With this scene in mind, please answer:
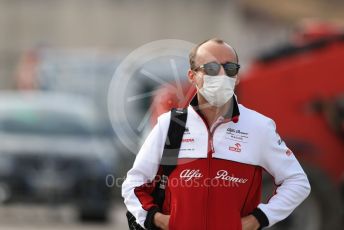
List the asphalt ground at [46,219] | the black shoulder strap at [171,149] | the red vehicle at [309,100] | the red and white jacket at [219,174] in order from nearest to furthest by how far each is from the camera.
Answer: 1. the red and white jacket at [219,174]
2. the black shoulder strap at [171,149]
3. the red vehicle at [309,100]
4. the asphalt ground at [46,219]

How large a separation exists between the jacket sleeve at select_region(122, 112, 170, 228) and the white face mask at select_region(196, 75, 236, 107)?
22 centimetres

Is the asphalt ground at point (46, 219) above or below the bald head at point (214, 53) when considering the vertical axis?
below

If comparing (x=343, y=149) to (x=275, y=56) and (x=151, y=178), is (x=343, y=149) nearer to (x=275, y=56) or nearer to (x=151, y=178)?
(x=275, y=56)

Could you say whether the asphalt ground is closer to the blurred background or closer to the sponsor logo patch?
the blurred background

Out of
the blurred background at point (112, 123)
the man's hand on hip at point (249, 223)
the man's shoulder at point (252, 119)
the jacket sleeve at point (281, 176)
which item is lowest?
the blurred background at point (112, 123)

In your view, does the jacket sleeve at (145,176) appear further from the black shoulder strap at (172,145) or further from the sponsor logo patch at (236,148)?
the sponsor logo patch at (236,148)

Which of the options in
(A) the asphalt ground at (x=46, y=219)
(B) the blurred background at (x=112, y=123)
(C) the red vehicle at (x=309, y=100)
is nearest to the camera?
(B) the blurred background at (x=112, y=123)

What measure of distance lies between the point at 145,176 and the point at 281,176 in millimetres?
652

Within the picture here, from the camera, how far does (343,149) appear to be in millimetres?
11477

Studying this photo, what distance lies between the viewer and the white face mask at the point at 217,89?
5.59m

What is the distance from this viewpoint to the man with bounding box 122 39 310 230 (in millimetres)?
5539

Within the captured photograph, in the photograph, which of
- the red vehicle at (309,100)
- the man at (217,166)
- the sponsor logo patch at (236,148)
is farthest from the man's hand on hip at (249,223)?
the red vehicle at (309,100)

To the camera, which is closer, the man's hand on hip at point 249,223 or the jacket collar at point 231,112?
the man's hand on hip at point 249,223

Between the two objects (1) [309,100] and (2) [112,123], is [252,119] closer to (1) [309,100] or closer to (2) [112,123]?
(2) [112,123]
